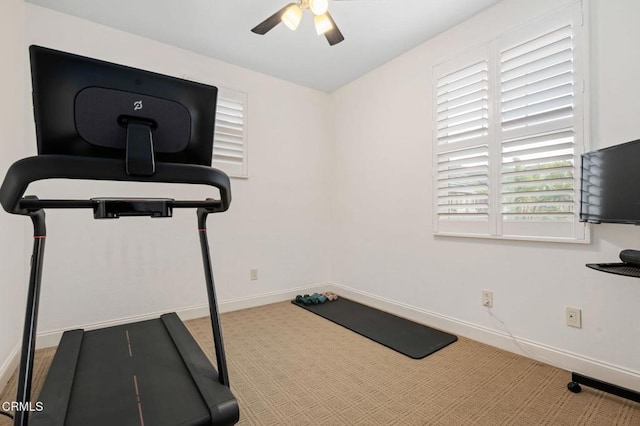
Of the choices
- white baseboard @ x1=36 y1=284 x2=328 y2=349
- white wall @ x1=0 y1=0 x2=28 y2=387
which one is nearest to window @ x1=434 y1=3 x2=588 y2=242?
white baseboard @ x1=36 y1=284 x2=328 y2=349

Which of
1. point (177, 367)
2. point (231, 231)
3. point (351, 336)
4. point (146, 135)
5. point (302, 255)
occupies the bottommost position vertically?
point (351, 336)

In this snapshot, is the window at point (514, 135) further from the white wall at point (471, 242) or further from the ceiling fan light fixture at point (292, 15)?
the ceiling fan light fixture at point (292, 15)

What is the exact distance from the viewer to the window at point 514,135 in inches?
76.8

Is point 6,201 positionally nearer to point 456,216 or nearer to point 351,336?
point 351,336

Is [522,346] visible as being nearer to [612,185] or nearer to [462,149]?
[612,185]

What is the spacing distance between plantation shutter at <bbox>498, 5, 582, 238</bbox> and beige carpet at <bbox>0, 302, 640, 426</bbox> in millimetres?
934

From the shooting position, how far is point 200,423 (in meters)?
1.19

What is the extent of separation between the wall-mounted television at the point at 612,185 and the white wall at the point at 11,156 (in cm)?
339

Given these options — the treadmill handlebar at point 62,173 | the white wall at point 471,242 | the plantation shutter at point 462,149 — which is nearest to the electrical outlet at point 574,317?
the white wall at point 471,242

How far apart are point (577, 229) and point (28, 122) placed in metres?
3.91

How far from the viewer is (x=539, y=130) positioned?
2.07 meters

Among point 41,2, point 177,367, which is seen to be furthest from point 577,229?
point 41,2

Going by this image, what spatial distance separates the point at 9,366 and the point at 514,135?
11.9 feet

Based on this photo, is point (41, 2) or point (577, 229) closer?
point (577, 229)
